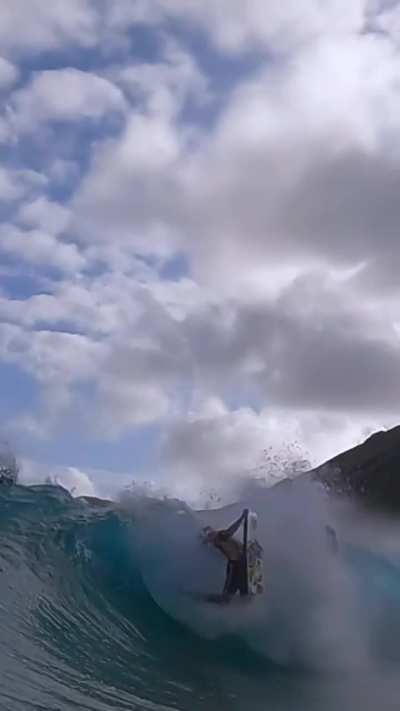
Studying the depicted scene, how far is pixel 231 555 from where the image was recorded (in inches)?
572

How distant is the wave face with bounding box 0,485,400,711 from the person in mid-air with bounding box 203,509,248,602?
6.7 inches

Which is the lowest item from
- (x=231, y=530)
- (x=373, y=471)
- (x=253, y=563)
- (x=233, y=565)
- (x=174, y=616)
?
(x=174, y=616)

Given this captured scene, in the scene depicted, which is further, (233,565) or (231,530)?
(231,530)

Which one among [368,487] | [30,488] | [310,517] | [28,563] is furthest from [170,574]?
[368,487]

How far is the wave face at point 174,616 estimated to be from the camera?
10875 millimetres

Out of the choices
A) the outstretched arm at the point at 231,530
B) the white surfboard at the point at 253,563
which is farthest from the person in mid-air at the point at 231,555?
the white surfboard at the point at 253,563

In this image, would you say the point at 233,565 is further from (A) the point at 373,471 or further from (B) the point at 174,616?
(A) the point at 373,471

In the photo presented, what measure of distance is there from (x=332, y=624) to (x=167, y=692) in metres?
4.92

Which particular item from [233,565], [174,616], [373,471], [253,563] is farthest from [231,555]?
[373,471]

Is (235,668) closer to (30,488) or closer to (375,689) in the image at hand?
(375,689)

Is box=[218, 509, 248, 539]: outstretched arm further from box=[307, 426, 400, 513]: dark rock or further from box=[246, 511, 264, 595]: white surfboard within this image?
box=[307, 426, 400, 513]: dark rock

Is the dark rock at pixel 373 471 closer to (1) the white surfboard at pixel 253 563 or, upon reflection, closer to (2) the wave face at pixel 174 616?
(2) the wave face at pixel 174 616

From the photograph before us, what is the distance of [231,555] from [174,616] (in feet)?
4.01

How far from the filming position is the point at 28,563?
47.8 feet
